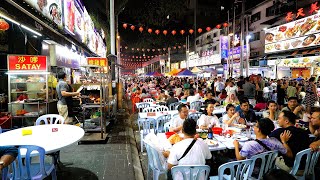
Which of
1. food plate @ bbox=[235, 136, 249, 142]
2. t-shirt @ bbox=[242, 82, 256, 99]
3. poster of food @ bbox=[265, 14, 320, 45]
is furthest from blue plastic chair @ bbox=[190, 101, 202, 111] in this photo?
poster of food @ bbox=[265, 14, 320, 45]

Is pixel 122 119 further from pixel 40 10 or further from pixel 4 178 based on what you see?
pixel 4 178

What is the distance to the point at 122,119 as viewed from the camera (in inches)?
431

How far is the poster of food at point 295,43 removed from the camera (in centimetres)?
1451

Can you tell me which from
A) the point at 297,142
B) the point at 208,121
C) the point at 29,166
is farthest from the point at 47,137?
the point at 297,142

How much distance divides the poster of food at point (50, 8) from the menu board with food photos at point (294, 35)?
1497cm

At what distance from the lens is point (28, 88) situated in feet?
28.9

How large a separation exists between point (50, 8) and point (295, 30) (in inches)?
642

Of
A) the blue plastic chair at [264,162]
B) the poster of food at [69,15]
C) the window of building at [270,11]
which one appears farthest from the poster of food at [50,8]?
the window of building at [270,11]

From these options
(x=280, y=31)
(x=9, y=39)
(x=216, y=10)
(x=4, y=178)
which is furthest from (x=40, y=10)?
(x=216, y=10)

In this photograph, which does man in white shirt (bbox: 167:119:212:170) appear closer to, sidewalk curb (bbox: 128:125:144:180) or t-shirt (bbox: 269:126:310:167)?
t-shirt (bbox: 269:126:310:167)

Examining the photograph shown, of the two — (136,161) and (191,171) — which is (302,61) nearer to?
(136,161)

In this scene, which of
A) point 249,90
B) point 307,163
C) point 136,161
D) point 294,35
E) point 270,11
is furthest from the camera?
point 270,11

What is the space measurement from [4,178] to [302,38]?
18220mm

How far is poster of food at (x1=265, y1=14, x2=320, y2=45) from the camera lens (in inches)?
566
